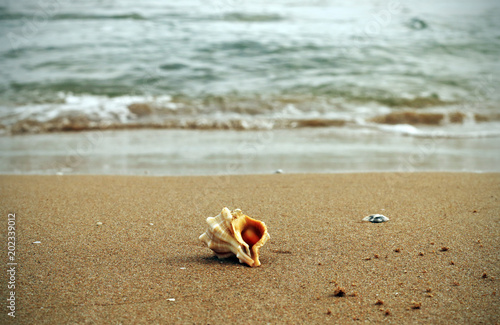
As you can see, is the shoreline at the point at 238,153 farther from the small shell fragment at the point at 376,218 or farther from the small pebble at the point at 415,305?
the small pebble at the point at 415,305

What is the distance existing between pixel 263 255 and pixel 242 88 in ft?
19.9

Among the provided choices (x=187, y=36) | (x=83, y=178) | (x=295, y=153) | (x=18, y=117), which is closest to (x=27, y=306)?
(x=83, y=178)

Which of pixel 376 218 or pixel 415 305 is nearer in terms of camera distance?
pixel 415 305

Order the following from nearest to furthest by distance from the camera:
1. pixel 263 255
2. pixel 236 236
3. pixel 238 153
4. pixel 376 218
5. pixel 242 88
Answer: pixel 236 236 → pixel 263 255 → pixel 376 218 → pixel 238 153 → pixel 242 88

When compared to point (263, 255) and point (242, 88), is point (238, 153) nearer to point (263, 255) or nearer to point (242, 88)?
point (263, 255)

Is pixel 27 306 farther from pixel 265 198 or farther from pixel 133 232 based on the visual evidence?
pixel 265 198

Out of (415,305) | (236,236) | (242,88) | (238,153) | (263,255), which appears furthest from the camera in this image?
(242,88)

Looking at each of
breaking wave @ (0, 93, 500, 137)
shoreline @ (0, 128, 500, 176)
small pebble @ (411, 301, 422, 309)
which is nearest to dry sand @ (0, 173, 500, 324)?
small pebble @ (411, 301, 422, 309)

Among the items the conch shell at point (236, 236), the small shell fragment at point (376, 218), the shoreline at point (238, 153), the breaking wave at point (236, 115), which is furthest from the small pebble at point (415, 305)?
the breaking wave at point (236, 115)

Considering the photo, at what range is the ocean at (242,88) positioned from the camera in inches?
210

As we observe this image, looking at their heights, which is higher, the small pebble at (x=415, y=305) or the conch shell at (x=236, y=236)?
the conch shell at (x=236, y=236)

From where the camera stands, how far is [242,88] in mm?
8258

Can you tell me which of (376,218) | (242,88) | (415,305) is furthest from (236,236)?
(242,88)

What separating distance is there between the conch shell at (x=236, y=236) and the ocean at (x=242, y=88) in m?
2.21
